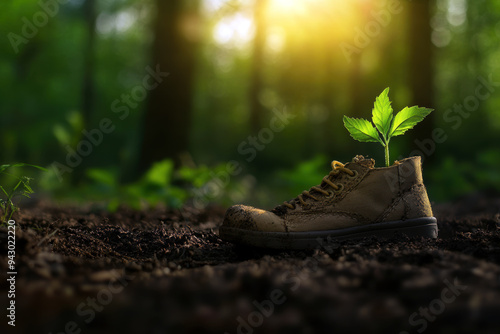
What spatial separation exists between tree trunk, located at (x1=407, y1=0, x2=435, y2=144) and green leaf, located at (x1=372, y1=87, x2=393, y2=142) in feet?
22.1

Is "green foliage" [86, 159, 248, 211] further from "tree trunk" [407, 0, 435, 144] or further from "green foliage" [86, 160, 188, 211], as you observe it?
"tree trunk" [407, 0, 435, 144]

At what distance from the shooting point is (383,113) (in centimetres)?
258

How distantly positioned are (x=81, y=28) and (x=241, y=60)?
12.3m

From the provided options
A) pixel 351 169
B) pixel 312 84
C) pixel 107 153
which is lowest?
pixel 107 153

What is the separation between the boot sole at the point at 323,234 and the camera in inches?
93.1

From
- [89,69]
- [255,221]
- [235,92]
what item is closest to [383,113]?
[255,221]

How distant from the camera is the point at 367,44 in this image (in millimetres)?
18453

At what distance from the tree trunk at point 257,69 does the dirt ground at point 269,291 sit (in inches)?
600

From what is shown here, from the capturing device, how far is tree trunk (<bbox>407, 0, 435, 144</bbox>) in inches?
352

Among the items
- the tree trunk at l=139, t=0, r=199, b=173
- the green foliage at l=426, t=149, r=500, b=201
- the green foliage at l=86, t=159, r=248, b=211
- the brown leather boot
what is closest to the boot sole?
the brown leather boot

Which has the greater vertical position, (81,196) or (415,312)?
(415,312)

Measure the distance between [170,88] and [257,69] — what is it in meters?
11.3

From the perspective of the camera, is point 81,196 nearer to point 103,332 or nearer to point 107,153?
point 103,332

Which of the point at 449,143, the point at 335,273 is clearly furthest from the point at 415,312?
the point at 449,143
